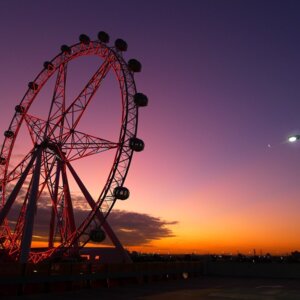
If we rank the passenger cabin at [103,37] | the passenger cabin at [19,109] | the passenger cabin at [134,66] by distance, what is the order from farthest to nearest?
the passenger cabin at [19,109] → the passenger cabin at [103,37] → the passenger cabin at [134,66]

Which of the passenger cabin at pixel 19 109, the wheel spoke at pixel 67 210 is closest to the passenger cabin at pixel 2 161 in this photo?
the passenger cabin at pixel 19 109

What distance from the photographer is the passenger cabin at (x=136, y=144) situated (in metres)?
33.0

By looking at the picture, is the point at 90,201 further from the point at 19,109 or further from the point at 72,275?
the point at 19,109

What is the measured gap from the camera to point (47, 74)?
41969 mm

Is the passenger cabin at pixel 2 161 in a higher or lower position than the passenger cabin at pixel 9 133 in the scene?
lower

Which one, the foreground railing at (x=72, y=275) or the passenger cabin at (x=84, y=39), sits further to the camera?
the passenger cabin at (x=84, y=39)

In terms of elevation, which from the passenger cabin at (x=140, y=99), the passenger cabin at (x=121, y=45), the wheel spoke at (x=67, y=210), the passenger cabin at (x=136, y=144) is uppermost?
the passenger cabin at (x=121, y=45)

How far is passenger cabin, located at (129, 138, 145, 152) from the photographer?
108 ft

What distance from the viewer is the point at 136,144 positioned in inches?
1305

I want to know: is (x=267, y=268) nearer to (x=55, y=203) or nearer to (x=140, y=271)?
(x=140, y=271)

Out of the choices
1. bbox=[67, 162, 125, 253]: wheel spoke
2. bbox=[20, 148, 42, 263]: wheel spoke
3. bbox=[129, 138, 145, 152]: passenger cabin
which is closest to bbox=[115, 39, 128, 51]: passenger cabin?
bbox=[129, 138, 145, 152]: passenger cabin

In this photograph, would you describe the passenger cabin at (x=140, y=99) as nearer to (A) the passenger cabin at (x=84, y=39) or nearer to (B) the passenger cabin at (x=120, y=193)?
(B) the passenger cabin at (x=120, y=193)

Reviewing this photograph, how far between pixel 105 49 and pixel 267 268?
2659 cm

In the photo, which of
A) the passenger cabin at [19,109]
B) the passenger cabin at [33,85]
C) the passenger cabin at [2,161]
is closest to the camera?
the passenger cabin at [19,109]
